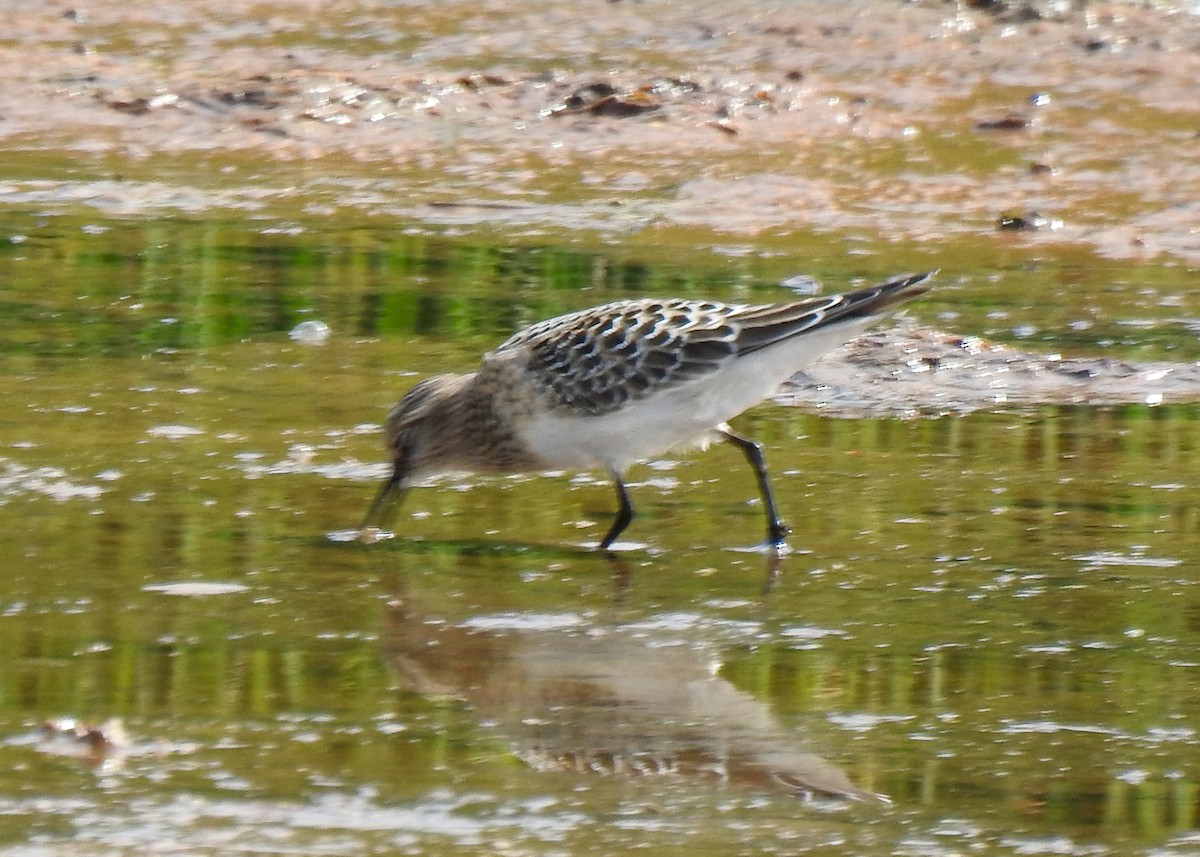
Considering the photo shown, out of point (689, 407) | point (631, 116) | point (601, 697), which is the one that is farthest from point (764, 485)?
point (631, 116)

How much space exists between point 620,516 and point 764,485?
1.36 ft

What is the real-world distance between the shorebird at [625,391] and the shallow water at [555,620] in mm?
175

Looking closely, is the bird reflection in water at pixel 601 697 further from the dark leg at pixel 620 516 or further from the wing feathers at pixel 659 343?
the wing feathers at pixel 659 343

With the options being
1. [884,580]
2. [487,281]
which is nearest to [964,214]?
[487,281]

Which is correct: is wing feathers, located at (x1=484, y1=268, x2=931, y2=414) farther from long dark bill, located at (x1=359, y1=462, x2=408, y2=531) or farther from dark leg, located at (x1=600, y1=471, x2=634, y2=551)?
long dark bill, located at (x1=359, y1=462, x2=408, y2=531)

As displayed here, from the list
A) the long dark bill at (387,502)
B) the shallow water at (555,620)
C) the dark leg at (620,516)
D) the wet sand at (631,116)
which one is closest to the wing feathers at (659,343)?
the dark leg at (620,516)

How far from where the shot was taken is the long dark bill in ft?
20.7

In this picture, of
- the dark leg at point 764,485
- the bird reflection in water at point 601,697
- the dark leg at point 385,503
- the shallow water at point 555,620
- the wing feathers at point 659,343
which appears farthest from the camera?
Answer: the wing feathers at point 659,343

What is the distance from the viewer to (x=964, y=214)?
11.0m

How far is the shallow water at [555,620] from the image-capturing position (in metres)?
4.11

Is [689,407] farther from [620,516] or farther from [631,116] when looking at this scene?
[631,116]

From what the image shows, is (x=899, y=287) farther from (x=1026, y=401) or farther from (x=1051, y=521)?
(x=1026, y=401)

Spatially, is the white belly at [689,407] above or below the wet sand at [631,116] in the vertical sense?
below

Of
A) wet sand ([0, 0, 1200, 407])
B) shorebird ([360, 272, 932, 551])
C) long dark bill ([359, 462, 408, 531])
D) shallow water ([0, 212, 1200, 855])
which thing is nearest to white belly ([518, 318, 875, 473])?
shorebird ([360, 272, 932, 551])
